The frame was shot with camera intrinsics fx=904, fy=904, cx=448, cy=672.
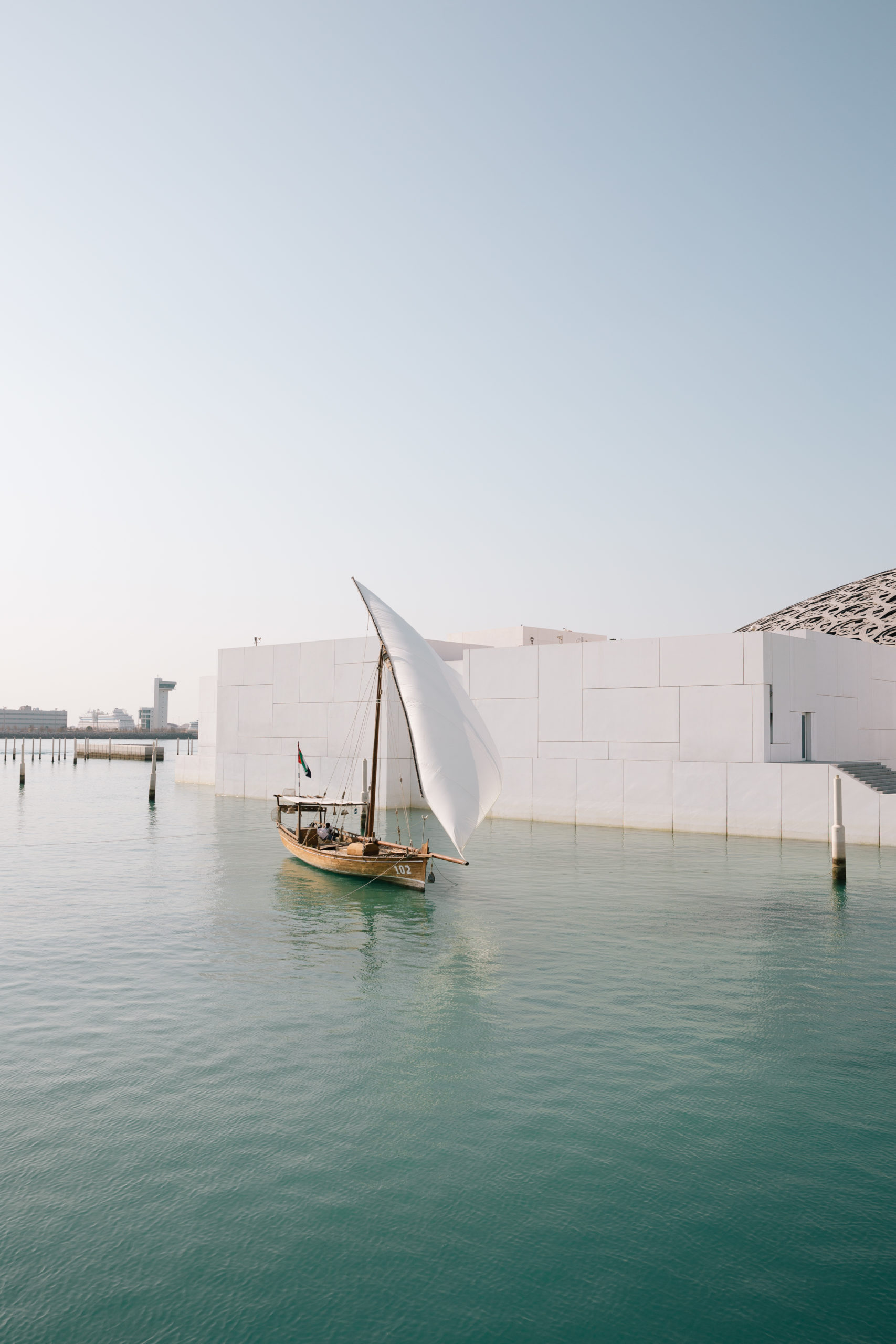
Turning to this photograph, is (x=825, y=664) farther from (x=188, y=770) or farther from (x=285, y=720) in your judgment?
(x=188, y=770)

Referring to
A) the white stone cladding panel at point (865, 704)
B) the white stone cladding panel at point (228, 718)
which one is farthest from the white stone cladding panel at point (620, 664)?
the white stone cladding panel at point (228, 718)

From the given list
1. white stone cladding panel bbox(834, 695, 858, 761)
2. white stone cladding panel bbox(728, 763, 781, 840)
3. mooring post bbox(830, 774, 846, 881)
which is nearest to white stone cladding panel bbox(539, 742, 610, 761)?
white stone cladding panel bbox(728, 763, 781, 840)

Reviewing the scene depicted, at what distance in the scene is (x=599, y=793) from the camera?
37000 millimetres

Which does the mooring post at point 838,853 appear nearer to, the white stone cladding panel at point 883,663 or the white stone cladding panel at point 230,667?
the white stone cladding panel at point 883,663

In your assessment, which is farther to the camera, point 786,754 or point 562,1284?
point 786,754

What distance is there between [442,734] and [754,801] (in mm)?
15919

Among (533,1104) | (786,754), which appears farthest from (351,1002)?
(786,754)

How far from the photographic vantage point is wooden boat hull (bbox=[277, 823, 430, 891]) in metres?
23.1

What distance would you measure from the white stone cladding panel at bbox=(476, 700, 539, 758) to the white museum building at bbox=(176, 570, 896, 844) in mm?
68

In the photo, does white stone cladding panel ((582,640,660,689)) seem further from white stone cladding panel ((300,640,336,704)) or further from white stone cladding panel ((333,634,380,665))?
white stone cladding panel ((300,640,336,704))

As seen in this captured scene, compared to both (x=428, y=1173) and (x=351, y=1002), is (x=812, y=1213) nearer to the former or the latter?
(x=428, y=1173)

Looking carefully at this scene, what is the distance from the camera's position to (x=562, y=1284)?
675 centimetres

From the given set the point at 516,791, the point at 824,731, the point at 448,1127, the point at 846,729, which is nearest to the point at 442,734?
the point at 448,1127

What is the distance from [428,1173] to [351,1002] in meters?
5.63
